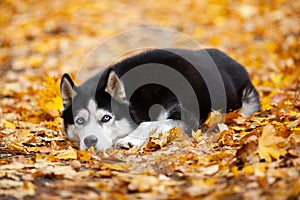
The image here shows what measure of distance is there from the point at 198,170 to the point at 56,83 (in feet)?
11.1

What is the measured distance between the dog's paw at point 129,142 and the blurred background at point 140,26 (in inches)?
131

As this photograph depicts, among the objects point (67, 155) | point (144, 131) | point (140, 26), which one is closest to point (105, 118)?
point (144, 131)

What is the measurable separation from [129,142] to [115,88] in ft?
2.08

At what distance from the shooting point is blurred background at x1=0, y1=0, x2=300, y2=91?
909 centimetres

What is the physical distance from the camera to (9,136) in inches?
214

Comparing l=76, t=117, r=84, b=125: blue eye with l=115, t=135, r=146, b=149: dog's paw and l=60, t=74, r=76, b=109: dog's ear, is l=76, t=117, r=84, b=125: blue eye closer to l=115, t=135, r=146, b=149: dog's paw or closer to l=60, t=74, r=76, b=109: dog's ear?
l=60, t=74, r=76, b=109: dog's ear

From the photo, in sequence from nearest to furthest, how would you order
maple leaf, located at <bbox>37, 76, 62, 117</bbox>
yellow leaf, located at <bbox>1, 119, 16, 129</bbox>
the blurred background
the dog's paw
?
the dog's paw, yellow leaf, located at <bbox>1, 119, 16, 129</bbox>, maple leaf, located at <bbox>37, 76, 62, 117</bbox>, the blurred background

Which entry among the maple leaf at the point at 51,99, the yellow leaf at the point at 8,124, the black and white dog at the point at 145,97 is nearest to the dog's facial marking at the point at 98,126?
the black and white dog at the point at 145,97

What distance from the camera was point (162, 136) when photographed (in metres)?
5.02

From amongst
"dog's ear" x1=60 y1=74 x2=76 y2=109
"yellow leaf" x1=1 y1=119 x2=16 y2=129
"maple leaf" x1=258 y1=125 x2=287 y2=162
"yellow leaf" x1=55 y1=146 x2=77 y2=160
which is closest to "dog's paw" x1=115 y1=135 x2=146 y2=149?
"yellow leaf" x1=55 y1=146 x2=77 y2=160

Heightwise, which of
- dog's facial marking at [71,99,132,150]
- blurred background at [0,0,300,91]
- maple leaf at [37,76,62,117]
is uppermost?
blurred background at [0,0,300,91]

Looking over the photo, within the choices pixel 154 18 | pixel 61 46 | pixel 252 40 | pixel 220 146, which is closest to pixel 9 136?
pixel 220 146

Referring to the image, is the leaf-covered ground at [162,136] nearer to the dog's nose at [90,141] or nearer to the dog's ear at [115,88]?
the dog's nose at [90,141]

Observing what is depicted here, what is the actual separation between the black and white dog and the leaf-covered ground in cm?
26
